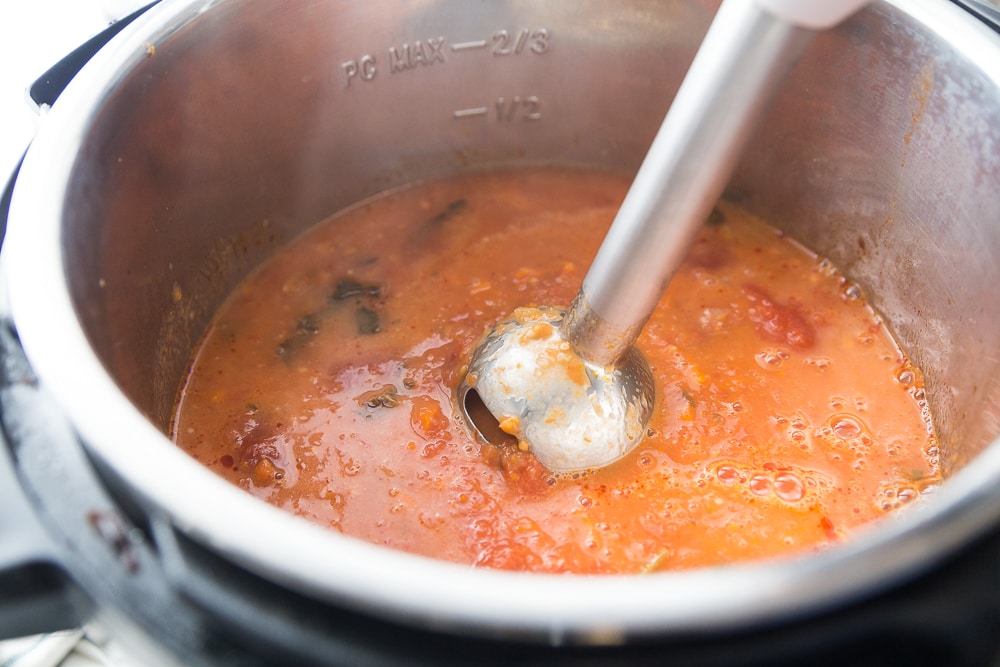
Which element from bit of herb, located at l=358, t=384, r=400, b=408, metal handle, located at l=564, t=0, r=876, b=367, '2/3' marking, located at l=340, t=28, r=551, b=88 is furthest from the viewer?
'2/3' marking, located at l=340, t=28, r=551, b=88

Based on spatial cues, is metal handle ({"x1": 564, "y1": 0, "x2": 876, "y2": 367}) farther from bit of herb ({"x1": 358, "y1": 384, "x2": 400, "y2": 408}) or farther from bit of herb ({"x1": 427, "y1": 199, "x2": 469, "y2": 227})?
bit of herb ({"x1": 427, "y1": 199, "x2": 469, "y2": 227})

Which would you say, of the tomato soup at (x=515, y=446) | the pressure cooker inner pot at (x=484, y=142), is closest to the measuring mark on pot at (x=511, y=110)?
the pressure cooker inner pot at (x=484, y=142)

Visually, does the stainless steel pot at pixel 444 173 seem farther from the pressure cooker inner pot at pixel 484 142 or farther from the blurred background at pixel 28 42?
the blurred background at pixel 28 42

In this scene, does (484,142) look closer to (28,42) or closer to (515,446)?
(515,446)

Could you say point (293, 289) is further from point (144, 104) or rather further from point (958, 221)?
point (958, 221)

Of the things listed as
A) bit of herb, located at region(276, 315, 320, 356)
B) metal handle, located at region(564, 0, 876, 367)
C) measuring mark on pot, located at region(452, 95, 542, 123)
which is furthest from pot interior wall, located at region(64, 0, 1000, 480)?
metal handle, located at region(564, 0, 876, 367)

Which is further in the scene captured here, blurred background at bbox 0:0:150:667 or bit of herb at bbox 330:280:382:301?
blurred background at bbox 0:0:150:667

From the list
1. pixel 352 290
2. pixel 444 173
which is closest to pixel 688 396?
pixel 352 290
